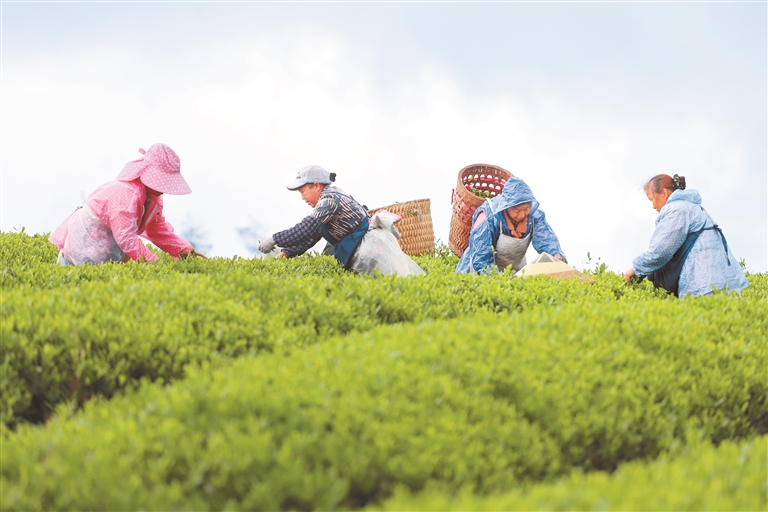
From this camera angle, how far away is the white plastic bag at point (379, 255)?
8.62 metres

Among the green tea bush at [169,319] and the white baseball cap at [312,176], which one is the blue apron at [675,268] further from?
the white baseball cap at [312,176]

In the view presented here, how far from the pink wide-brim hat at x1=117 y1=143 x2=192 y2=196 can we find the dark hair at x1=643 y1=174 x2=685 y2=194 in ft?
18.1

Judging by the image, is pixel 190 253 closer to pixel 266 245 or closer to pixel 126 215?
pixel 266 245

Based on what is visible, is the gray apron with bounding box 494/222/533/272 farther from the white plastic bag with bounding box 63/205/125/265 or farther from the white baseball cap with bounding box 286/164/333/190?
the white plastic bag with bounding box 63/205/125/265

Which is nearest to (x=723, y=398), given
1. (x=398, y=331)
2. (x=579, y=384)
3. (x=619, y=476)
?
(x=579, y=384)

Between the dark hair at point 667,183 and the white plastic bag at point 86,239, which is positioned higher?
the dark hair at point 667,183

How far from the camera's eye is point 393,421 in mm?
3287

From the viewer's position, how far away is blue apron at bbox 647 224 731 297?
775 cm

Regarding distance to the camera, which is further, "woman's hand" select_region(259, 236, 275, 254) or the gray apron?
the gray apron

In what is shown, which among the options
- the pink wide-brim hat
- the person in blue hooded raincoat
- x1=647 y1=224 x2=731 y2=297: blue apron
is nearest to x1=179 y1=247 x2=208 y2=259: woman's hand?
the pink wide-brim hat

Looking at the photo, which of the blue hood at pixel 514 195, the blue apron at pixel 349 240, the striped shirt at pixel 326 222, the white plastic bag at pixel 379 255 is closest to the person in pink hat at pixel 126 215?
the striped shirt at pixel 326 222

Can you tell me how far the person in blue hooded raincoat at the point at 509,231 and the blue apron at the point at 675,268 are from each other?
1.31 meters

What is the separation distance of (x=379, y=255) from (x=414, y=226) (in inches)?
145

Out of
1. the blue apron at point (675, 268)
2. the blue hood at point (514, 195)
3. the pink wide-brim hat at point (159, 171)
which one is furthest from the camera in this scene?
the blue hood at point (514, 195)
